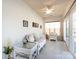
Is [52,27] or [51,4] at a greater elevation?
[51,4]

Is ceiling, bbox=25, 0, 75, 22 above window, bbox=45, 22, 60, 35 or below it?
above

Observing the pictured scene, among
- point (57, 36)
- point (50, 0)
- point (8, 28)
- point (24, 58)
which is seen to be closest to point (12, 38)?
point (8, 28)

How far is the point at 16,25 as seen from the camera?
3658 millimetres

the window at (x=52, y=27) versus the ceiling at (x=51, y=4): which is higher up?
the ceiling at (x=51, y=4)

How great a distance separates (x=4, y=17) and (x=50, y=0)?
2311 millimetres

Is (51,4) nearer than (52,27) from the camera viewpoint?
Yes

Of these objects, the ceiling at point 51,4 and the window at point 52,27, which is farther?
the window at point 52,27

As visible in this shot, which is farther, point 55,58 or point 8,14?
point 55,58

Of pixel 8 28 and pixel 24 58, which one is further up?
pixel 8 28

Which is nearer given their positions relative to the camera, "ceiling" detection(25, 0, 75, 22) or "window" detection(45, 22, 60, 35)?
"ceiling" detection(25, 0, 75, 22)

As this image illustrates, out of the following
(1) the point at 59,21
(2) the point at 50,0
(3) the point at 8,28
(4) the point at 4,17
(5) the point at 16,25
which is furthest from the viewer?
(1) the point at 59,21

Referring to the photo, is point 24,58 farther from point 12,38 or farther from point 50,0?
point 50,0

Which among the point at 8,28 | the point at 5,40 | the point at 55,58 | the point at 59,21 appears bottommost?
the point at 55,58

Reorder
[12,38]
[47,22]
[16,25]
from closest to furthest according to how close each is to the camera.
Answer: [12,38] → [16,25] → [47,22]
